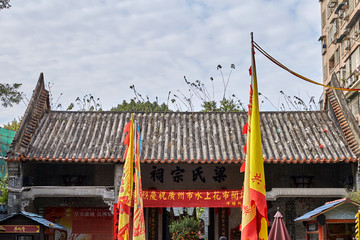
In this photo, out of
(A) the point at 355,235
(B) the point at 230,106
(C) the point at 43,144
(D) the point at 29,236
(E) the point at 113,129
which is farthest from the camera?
(B) the point at 230,106

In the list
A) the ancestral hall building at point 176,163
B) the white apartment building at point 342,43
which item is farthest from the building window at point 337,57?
the ancestral hall building at point 176,163

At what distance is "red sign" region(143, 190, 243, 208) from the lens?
1541cm

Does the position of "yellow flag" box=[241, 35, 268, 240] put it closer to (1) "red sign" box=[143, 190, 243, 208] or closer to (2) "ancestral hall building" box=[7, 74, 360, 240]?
(2) "ancestral hall building" box=[7, 74, 360, 240]

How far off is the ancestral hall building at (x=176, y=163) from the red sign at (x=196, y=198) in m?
0.03

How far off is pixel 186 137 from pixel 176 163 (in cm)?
158

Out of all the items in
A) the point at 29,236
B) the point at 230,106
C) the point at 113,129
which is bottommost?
the point at 29,236

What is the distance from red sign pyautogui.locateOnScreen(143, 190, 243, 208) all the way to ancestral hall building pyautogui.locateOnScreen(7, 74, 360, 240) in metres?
0.03

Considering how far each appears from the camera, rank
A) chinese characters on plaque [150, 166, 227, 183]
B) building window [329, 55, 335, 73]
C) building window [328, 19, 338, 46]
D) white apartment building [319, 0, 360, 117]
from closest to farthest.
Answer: chinese characters on plaque [150, 166, 227, 183]
white apartment building [319, 0, 360, 117]
building window [328, 19, 338, 46]
building window [329, 55, 335, 73]

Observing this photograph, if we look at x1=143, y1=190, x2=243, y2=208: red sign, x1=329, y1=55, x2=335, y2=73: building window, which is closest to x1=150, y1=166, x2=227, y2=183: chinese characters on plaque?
x1=143, y1=190, x2=243, y2=208: red sign

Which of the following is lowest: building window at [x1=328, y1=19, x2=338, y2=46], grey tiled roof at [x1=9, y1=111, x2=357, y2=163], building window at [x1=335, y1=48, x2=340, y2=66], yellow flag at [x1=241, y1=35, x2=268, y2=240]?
yellow flag at [x1=241, y1=35, x2=268, y2=240]

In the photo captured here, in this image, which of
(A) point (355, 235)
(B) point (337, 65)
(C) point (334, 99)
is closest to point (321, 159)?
(C) point (334, 99)

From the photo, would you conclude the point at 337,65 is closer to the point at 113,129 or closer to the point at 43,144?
the point at 113,129

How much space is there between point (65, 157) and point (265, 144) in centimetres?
612

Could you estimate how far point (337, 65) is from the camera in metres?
26.2
